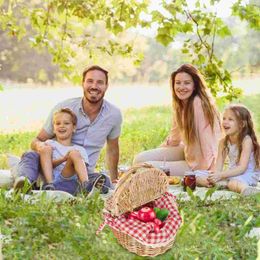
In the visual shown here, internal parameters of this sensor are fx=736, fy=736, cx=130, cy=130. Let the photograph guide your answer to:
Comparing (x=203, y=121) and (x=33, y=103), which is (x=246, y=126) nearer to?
(x=203, y=121)

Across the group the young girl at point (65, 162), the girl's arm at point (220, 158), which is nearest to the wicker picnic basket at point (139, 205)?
the young girl at point (65, 162)

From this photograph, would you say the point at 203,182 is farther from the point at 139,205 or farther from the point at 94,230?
the point at 94,230

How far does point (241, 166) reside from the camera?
19.8 ft

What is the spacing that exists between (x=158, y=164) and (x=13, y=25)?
2704mm

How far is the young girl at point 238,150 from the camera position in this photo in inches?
238

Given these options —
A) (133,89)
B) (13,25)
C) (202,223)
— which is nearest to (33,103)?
(133,89)

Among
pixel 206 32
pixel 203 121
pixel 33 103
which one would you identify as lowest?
pixel 33 103

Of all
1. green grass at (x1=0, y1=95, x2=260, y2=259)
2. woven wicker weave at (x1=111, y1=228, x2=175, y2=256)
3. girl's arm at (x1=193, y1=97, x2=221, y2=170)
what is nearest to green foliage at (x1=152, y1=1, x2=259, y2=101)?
girl's arm at (x1=193, y1=97, x2=221, y2=170)

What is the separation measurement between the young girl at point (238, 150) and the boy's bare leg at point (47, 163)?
4.44ft

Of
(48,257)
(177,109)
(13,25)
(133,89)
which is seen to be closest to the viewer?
(48,257)

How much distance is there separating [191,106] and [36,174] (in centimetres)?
160

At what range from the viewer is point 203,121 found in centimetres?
645

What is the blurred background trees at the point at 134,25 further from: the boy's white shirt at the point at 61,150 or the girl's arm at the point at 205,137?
the boy's white shirt at the point at 61,150

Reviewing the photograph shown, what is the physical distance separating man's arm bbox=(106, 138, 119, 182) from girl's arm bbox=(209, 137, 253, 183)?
84 centimetres
